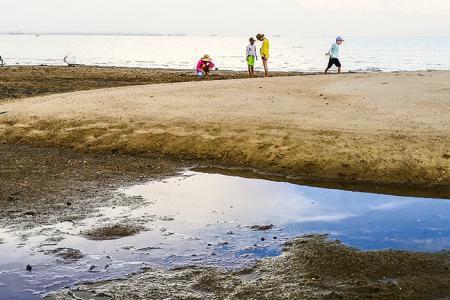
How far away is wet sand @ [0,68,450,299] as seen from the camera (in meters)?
6.27

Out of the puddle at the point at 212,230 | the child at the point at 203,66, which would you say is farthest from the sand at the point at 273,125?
the child at the point at 203,66

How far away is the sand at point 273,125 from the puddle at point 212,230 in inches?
56.4

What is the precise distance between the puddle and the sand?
4.70ft

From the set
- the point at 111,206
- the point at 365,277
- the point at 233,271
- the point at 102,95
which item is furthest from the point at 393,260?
the point at 102,95

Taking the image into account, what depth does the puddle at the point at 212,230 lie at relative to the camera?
265 inches

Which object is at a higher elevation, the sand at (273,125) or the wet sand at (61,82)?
the wet sand at (61,82)

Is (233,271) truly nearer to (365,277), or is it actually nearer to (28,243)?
(365,277)

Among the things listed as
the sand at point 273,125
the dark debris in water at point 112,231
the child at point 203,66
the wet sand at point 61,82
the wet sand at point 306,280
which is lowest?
the wet sand at point 306,280

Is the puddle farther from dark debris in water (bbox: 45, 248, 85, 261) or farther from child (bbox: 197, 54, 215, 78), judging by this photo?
child (bbox: 197, 54, 215, 78)

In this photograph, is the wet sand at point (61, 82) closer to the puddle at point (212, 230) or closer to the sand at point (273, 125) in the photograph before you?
the sand at point (273, 125)

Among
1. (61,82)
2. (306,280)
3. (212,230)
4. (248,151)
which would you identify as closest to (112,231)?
(212,230)

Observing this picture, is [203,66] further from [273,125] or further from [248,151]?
[248,151]

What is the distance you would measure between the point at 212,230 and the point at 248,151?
4711 millimetres

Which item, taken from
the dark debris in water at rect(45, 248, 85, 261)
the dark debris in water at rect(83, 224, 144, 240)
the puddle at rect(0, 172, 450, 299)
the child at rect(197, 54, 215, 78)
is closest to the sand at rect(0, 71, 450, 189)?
the puddle at rect(0, 172, 450, 299)
